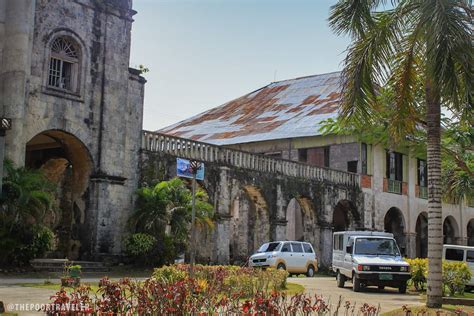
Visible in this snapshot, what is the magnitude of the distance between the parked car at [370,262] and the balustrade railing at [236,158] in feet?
24.7

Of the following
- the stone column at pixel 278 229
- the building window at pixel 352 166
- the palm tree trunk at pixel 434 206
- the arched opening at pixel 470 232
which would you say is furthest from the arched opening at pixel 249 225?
the arched opening at pixel 470 232

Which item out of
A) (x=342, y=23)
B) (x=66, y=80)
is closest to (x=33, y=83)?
(x=66, y=80)

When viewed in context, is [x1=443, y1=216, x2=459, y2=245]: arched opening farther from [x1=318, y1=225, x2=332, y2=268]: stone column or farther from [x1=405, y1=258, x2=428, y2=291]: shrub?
[x1=405, y1=258, x2=428, y2=291]: shrub

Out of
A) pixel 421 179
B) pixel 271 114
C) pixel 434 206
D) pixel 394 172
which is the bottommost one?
pixel 434 206

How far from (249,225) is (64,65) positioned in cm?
1261

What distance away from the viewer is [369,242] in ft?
65.0

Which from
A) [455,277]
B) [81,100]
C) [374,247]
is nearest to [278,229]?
[374,247]

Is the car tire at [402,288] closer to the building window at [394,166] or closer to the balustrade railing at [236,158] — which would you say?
the balustrade railing at [236,158]

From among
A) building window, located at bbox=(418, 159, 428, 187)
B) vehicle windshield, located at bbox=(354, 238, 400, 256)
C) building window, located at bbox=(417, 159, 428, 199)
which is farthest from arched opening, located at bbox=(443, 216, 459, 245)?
vehicle windshield, located at bbox=(354, 238, 400, 256)

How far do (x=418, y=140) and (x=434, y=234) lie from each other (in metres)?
9.13

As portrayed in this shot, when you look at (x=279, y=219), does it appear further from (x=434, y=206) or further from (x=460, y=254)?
(x=434, y=206)

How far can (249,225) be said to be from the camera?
3128 cm

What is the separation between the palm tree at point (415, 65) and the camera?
12.3 meters

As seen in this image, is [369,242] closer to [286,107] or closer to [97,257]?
[97,257]
